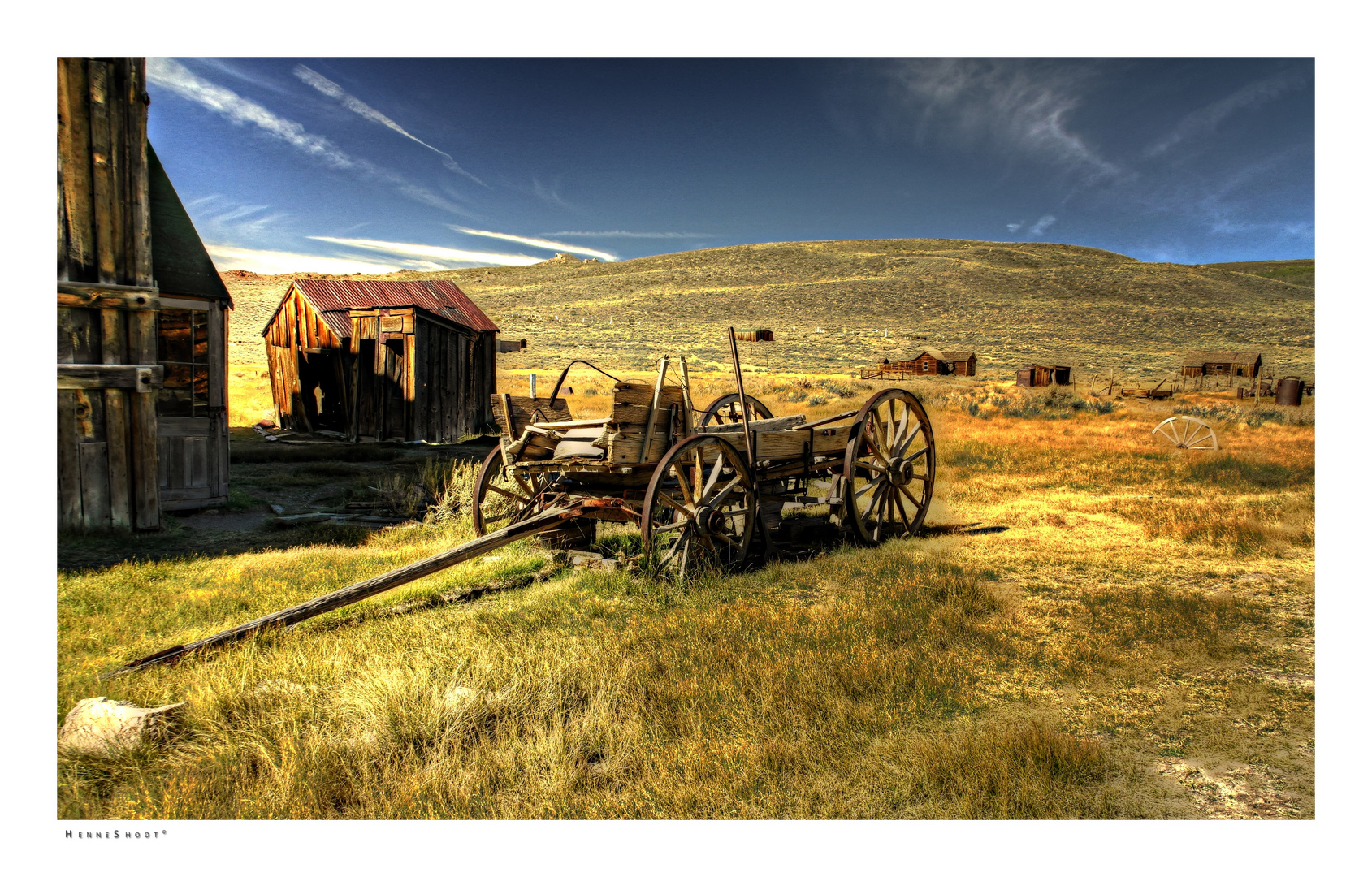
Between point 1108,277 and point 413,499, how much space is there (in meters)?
73.2

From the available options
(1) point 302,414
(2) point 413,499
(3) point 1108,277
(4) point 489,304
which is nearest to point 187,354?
(2) point 413,499

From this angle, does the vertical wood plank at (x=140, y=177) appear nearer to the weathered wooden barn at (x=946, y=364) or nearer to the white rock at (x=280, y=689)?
the white rock at (x=280, y=689)

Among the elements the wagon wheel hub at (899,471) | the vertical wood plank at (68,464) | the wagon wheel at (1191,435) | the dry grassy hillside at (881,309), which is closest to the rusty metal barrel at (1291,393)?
the wagon wheel at (1191,435)

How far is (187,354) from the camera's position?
9.83m

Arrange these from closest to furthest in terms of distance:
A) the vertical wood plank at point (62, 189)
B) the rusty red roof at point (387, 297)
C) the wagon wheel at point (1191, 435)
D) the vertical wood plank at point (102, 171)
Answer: the vertical wood plank at point (62, 189), the vertical wood plank at point (102, 171), the wagon wheel at point (1191, 435), the rusty red roof at point (387, 297)

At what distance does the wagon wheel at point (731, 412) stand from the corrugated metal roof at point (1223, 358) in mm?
36964

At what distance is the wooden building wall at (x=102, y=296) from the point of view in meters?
6.36

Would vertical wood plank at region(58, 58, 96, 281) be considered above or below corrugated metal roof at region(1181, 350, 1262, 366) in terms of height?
below

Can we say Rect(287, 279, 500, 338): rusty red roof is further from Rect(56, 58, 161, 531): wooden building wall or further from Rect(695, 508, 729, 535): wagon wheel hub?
Rect(695, 508, 729, 535): wagon wheel hub

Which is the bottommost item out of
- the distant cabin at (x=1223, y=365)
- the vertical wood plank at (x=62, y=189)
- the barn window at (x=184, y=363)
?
the barn window at (x=184, y=363)

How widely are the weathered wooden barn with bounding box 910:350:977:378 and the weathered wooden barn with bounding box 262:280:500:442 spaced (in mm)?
26912

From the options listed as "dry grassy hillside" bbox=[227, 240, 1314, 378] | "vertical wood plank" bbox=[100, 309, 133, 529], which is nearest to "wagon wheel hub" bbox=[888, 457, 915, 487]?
"vertical wood plank" bbox=[100, 309, 133, 529]

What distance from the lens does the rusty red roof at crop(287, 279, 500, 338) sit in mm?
15773

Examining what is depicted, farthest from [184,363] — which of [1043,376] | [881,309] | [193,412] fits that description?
[881,309]
